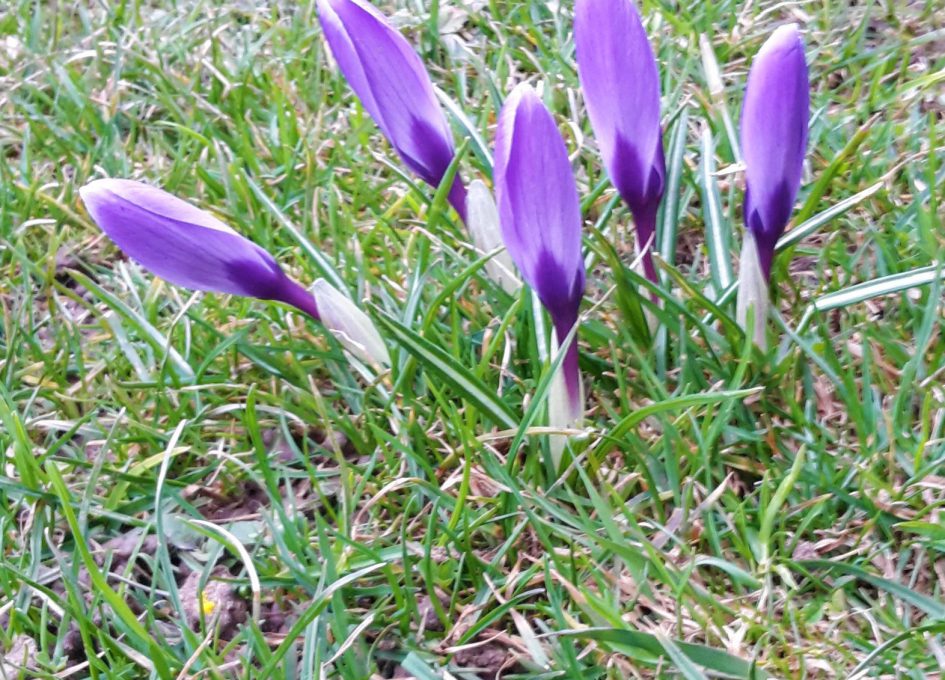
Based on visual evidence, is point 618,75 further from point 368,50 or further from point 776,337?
point 776,337

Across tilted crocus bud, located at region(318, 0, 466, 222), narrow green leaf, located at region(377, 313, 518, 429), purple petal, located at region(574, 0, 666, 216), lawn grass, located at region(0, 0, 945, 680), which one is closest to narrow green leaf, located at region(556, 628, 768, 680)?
lawn grass, located at region(0, 0, 945, 680)

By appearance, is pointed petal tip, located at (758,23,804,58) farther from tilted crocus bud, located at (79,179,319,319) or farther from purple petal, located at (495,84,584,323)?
tilted crocus bud, located at (79,179,319,319)

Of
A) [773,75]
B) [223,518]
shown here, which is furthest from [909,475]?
[223,518]

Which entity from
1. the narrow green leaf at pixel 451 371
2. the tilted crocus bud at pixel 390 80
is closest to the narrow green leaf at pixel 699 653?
the narrow green leaf at pixel 451 371

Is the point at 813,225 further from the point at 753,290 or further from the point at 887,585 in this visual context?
the point at 887,585

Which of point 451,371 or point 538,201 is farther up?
point 538,201

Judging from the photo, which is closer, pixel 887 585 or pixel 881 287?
pixel 887 585

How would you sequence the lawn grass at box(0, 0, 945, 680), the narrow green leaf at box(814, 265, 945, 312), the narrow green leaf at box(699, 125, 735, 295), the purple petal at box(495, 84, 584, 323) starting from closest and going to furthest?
1. the purple petal at box(495, 84, 584, 323)
2. the lawn grass at box(0, 0, 945, 680)
3. the narrow green leaf at box(814, 265, 945, 312)
4. the narrow green leaf at box(699, 125, 735, 295)

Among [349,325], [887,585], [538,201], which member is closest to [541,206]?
[538,201]
